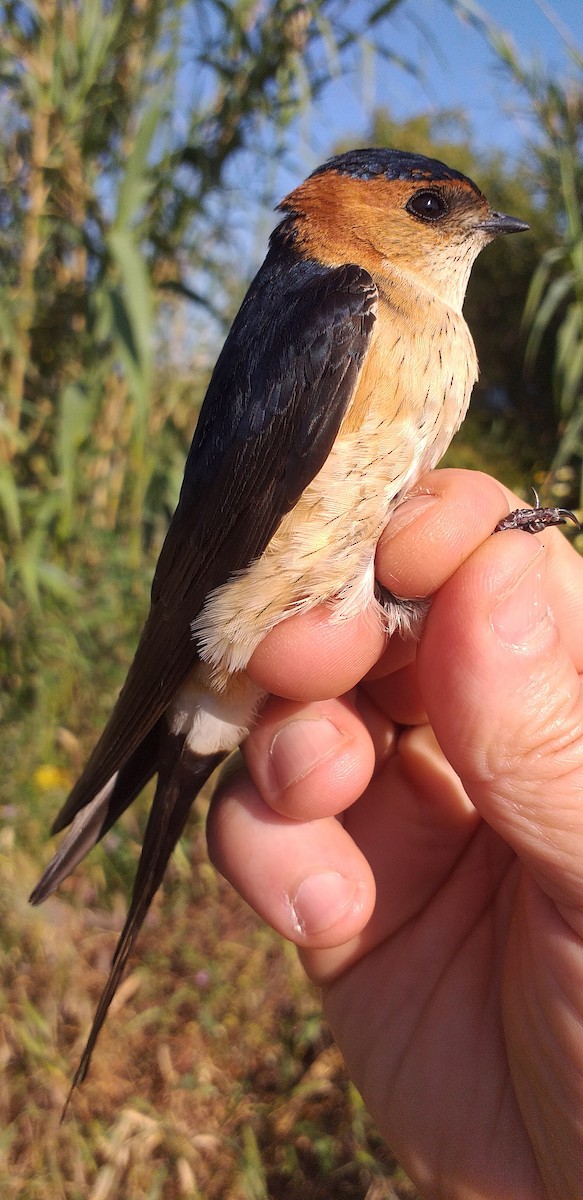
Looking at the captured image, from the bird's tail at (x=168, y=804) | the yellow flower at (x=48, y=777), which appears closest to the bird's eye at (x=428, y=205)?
the bird's tail at (x=168, y=804)

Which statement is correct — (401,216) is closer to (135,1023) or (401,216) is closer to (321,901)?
(321,901)

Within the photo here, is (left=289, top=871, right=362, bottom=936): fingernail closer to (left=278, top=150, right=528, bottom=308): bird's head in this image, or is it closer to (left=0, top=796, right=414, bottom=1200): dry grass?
(left=0, top=796, right=414, bottom=1200): dry grass

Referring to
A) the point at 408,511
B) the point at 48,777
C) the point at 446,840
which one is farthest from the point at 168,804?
the point at 48,777

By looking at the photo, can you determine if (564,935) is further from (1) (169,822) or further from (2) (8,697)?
(2) (8,697)

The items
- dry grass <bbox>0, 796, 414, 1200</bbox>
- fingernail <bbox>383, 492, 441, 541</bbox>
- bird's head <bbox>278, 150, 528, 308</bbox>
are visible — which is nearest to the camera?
fingernail <bbox>383, 492, 441, 541</bbox>

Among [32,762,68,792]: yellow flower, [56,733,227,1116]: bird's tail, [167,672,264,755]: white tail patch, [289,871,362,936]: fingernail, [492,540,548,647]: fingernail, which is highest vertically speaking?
[492,540,548,647]: fingernail

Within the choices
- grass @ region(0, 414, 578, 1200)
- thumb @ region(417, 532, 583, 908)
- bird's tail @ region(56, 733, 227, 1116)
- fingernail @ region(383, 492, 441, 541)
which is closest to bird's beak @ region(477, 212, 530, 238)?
grass @ region(0, 414, 578, 1200)

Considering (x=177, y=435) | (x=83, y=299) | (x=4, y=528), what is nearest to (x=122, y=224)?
(x=83, y=299)
